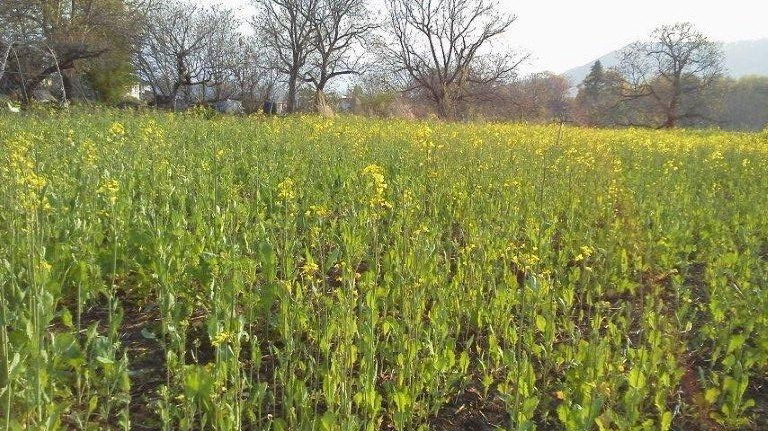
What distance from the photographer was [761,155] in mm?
10062

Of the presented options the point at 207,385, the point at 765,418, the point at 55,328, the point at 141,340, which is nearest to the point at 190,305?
the point at 141,340

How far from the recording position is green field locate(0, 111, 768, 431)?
76.4 inches

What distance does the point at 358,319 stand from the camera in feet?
8.39

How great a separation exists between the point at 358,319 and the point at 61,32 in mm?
24499

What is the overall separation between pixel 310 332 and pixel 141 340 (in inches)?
31.4

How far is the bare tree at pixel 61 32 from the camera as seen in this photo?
2033 cm

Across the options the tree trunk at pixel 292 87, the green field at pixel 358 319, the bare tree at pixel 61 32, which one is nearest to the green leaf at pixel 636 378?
the green field at pixel 358 319

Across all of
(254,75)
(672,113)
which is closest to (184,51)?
(254,75)

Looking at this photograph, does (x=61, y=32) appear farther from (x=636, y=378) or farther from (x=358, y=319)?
(x=636, y=378)

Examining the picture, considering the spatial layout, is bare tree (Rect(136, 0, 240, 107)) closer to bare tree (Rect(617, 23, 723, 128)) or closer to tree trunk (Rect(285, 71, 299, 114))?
tree trunk (Rect(285, 71, 299, 114))

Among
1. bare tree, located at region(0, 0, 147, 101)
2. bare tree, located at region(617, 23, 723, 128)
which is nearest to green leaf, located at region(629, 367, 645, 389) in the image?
bare tree, located at region(0, 0, 147, 101)

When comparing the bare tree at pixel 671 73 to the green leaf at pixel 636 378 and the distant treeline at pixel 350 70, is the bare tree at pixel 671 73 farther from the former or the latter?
the green leaf at pixel 636 378

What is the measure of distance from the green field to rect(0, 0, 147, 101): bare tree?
1852 centimetres

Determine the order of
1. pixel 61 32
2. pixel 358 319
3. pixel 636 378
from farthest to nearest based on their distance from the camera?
pixel 61 32 → pixel 358 319 → pixel 636 378
